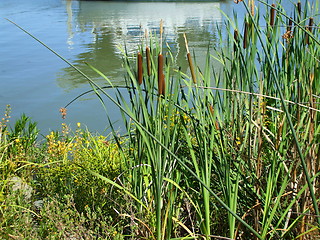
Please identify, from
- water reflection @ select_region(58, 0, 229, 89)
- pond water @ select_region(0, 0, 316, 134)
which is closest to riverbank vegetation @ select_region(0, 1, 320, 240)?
pond water @ select_region(0, 0, 316, 134)

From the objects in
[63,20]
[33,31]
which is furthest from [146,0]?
[33,31]

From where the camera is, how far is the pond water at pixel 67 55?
5227 millimetres

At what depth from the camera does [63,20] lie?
1455cm

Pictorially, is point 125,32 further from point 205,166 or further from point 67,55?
point 205,166

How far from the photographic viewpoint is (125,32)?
40.6ft

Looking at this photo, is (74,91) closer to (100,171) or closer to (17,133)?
(17,133)

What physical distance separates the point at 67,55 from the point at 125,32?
4.08 m

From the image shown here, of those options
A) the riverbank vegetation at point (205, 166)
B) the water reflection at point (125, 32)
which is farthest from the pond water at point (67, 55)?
the riverbank vegetation at point (205, 166)

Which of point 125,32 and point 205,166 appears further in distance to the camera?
point 125,32

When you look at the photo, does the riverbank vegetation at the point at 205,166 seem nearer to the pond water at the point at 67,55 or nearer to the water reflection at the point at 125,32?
the pond water at the point at 67,55

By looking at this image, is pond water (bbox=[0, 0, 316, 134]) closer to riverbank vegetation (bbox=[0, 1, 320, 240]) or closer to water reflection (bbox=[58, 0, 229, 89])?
water reflection (bbox=[58, 0, 229, 89])

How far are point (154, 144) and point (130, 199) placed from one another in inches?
13.4

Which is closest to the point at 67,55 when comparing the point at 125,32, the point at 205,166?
the point at 125,32

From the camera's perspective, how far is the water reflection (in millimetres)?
7704
